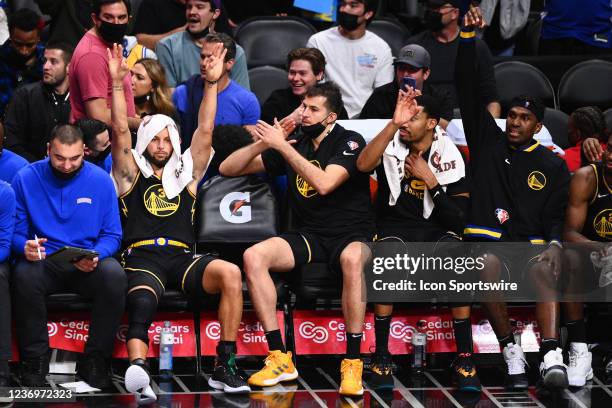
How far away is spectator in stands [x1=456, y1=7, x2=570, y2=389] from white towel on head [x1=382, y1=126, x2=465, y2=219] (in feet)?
0.56

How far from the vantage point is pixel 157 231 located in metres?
8.19

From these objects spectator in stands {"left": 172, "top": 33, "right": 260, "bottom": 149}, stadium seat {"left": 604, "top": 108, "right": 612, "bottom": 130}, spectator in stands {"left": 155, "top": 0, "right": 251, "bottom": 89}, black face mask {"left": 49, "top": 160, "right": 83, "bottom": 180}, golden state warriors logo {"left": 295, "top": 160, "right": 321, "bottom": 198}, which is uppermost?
spectator in stands {"left": 155, "top": 0, "right": 251, "bottom": 89}

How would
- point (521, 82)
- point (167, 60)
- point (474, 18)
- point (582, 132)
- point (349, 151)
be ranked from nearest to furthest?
1. point (474, 18)
2. point (349, 151)
3. point (582, 132)
4. point (167, 60)
5. point (521, 82)

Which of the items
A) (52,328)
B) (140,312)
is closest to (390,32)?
(140,312)

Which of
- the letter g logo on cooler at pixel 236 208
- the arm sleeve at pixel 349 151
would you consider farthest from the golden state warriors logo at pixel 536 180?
the letter g logo on cooler at pixel 236 208

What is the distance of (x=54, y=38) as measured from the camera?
10375mm

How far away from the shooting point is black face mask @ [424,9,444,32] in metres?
10.2

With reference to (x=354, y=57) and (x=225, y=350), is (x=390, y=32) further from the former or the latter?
(x=225, y=350)

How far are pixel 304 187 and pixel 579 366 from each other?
80.2 inches

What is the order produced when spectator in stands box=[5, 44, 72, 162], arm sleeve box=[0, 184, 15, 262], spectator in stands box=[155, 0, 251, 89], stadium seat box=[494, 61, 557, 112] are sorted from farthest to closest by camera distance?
stadium seat box=[494, 61, 557, 112], spectator in stands box=[155, 0, 251, 89], spectator in stands box=[5, 44, 72, 162], arm sleeve box=[0, 184, 15, 262]

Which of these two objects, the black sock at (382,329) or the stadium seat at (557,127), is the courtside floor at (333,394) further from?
the stadium seat at (557,127)

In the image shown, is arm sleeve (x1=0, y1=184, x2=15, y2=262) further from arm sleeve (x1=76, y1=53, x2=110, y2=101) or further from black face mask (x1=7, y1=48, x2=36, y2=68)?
black face mask (x1=7, y1=48, x2=36, y2=68)

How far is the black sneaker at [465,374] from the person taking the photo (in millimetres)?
7910

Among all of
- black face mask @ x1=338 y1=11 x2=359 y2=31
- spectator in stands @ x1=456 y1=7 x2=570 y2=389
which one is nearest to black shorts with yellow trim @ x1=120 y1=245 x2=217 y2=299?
spectator in stands @ x1=456 y1=7 x2=570 y2=389
